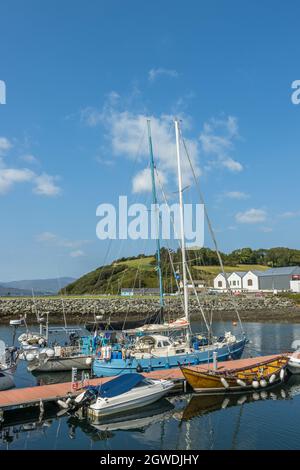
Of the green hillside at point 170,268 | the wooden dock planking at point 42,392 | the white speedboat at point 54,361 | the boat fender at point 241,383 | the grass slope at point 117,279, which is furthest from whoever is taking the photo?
the grass slope at point 117,279

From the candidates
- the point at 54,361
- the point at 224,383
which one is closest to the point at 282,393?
the point at 224,383

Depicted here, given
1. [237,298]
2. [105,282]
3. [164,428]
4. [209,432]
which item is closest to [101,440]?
[164,428]

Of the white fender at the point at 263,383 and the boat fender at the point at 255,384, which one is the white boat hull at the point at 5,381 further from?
the white fender at the point at 263,383

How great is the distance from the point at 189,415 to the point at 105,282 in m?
114

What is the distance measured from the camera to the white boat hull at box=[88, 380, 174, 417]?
72.5 feet

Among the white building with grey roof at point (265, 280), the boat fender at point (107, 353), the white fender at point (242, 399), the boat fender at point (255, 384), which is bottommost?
the white fender at point (242, 399)

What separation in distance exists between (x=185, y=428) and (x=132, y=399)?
360cm

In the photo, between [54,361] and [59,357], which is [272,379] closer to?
[59,357]

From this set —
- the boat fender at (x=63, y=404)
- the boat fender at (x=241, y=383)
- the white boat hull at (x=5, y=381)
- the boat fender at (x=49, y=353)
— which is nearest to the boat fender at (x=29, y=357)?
the boat fender at (x=49, y=353)

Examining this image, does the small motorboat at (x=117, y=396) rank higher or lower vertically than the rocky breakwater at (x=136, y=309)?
lower

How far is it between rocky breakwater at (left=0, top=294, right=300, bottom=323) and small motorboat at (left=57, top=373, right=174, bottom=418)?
47238 mm

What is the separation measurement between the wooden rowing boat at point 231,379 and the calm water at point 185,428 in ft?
2.20

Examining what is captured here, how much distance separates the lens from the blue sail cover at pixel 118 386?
2274 cm
